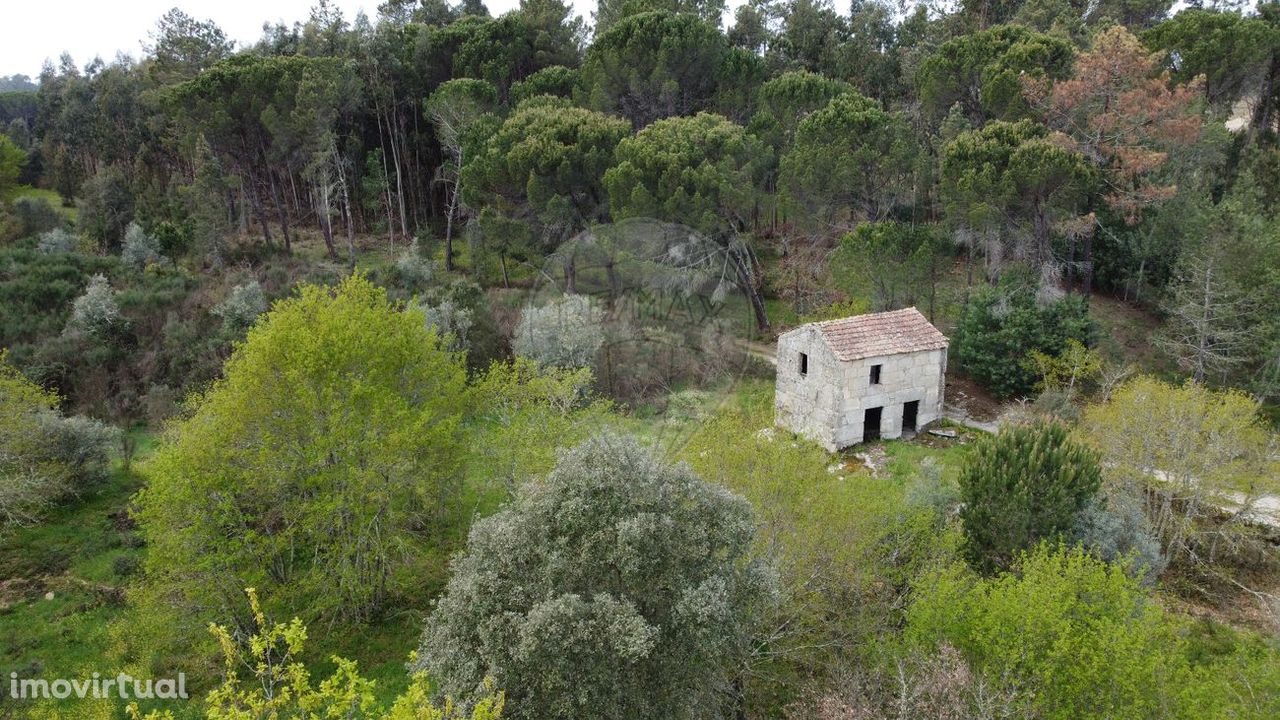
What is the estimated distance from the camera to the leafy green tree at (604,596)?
11.3 meters

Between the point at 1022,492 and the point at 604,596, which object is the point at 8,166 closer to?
the point at 604,596

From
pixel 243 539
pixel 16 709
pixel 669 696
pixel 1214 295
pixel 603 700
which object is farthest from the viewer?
pixel 1214 295

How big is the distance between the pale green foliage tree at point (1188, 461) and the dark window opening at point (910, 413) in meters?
7.51

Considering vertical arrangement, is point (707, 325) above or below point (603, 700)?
above

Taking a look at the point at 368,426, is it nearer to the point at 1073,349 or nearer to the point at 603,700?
the point at 603,700

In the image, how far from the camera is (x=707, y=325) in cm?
1772

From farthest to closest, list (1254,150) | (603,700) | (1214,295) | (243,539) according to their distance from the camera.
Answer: (1254,150)
(1214,295)
(243,539)
(603,700)

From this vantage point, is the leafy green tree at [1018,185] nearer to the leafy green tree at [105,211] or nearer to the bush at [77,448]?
the bush at [77,448]

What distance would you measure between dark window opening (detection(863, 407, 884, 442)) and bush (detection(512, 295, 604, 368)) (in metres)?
11.5

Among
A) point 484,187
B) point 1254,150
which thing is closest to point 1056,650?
point 484,187

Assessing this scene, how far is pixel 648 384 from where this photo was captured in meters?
20.8

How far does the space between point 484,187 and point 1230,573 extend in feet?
117

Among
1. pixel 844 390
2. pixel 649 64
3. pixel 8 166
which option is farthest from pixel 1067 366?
pixel 8 166

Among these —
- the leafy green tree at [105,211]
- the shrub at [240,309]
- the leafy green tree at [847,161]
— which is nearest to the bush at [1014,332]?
the leafy green tree at [847,161]
